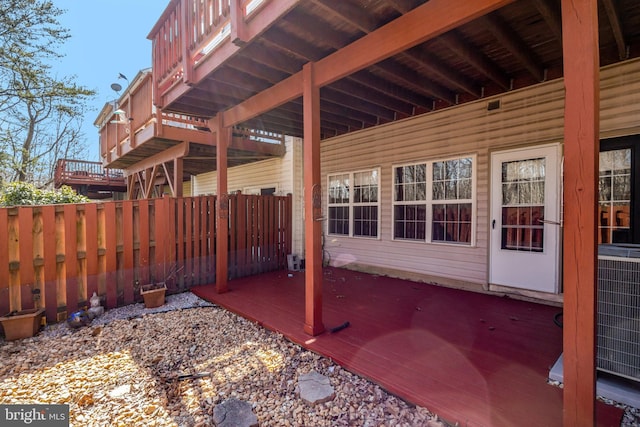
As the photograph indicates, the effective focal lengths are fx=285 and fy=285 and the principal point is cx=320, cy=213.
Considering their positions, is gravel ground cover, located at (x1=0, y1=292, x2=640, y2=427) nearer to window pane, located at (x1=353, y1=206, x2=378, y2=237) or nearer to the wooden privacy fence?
the wooden privacy fence

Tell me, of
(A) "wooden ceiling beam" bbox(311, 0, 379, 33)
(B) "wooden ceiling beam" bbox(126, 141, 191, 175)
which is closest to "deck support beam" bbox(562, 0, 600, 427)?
(A) "wooden ceiling beam" bbox(311, 0, 379, 33)

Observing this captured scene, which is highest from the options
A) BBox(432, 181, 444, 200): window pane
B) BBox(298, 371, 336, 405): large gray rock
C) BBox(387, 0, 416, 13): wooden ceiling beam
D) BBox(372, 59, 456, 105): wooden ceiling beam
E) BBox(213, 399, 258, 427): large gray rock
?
BBox(372, 59, 456, 105): wooden ceiling beam

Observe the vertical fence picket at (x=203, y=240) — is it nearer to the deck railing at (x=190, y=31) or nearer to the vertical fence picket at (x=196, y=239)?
the vertical fence picket at (x=196, y=239)

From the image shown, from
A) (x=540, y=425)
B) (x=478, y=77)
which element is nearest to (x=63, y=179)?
(x=478, y=77)

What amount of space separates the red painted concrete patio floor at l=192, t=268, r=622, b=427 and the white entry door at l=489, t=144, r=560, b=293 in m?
0.39

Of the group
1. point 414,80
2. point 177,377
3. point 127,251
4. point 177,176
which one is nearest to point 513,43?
point 414,80

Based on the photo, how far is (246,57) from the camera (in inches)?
120

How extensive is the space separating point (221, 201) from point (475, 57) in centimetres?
395

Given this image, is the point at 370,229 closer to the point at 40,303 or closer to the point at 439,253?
the point at 439,253

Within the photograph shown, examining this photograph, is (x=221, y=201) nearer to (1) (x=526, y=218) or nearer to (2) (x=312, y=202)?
(2) (x=312, y=202)

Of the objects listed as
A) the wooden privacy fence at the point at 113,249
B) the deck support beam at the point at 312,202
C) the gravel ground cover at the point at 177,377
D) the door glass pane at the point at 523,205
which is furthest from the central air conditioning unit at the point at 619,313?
the wooden privacy fence at the point at 113,249

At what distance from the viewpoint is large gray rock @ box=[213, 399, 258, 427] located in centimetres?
180

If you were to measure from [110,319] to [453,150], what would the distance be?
5522 millimetres

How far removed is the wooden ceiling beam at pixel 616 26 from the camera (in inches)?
93.3
